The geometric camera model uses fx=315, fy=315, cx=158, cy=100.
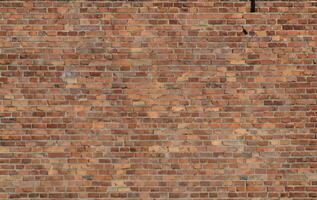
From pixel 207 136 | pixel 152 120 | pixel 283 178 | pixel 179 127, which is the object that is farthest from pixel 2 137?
pixel 283 178

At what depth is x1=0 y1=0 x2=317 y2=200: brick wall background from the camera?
3.98m

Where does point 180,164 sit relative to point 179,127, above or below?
below

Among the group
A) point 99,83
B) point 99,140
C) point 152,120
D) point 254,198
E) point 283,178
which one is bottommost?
point 254,198

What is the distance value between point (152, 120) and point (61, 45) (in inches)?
59.3

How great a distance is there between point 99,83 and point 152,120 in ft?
2.70

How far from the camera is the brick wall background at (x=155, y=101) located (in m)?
3.98

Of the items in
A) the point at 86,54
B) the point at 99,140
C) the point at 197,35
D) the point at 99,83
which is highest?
the point at 197,35

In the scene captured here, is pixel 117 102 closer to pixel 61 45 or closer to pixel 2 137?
pixel 61 45

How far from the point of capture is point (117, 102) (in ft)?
13.1

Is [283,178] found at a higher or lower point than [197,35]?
lower

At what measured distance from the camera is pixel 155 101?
401cm

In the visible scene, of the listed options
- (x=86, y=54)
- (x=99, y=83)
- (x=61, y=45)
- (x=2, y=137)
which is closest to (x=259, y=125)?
(x=99, y=83)

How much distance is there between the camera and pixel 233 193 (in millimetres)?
3992

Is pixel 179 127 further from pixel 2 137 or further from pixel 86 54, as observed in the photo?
pixel 2 137
